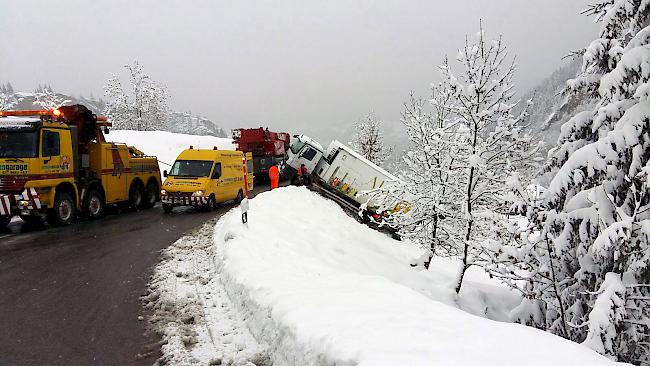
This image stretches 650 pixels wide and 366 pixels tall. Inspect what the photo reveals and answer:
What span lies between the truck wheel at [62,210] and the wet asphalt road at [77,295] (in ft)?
1.81

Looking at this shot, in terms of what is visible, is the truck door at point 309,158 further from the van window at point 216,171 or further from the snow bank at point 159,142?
the snow bank at point 159,142

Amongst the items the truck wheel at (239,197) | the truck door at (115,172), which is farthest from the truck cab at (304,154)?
the truck door at (115,172)

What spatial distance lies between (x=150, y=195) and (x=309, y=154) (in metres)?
9.30

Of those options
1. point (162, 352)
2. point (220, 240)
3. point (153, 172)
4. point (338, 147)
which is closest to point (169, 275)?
point (220, 240)

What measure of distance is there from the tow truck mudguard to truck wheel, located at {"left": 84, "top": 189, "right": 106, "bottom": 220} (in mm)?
2229

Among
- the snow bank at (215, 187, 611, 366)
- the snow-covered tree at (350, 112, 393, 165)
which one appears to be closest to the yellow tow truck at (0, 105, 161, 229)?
the snow bank at (215, 187, 611, 366)

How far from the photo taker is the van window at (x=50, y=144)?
1182 cm

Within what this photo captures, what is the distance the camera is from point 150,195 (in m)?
17.7

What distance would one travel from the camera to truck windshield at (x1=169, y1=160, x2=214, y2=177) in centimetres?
1584

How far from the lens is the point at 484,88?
982cm

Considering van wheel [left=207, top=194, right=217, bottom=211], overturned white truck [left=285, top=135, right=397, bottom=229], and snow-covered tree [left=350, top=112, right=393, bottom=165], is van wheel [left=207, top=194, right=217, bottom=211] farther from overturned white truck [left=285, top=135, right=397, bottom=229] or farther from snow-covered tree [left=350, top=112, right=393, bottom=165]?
snow-covered tree [left=350, top=112, right=393, bottom=165]

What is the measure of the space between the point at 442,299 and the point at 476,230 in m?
2.11

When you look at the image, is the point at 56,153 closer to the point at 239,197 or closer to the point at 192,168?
the point at 192,168

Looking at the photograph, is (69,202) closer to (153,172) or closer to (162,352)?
(153,172)
